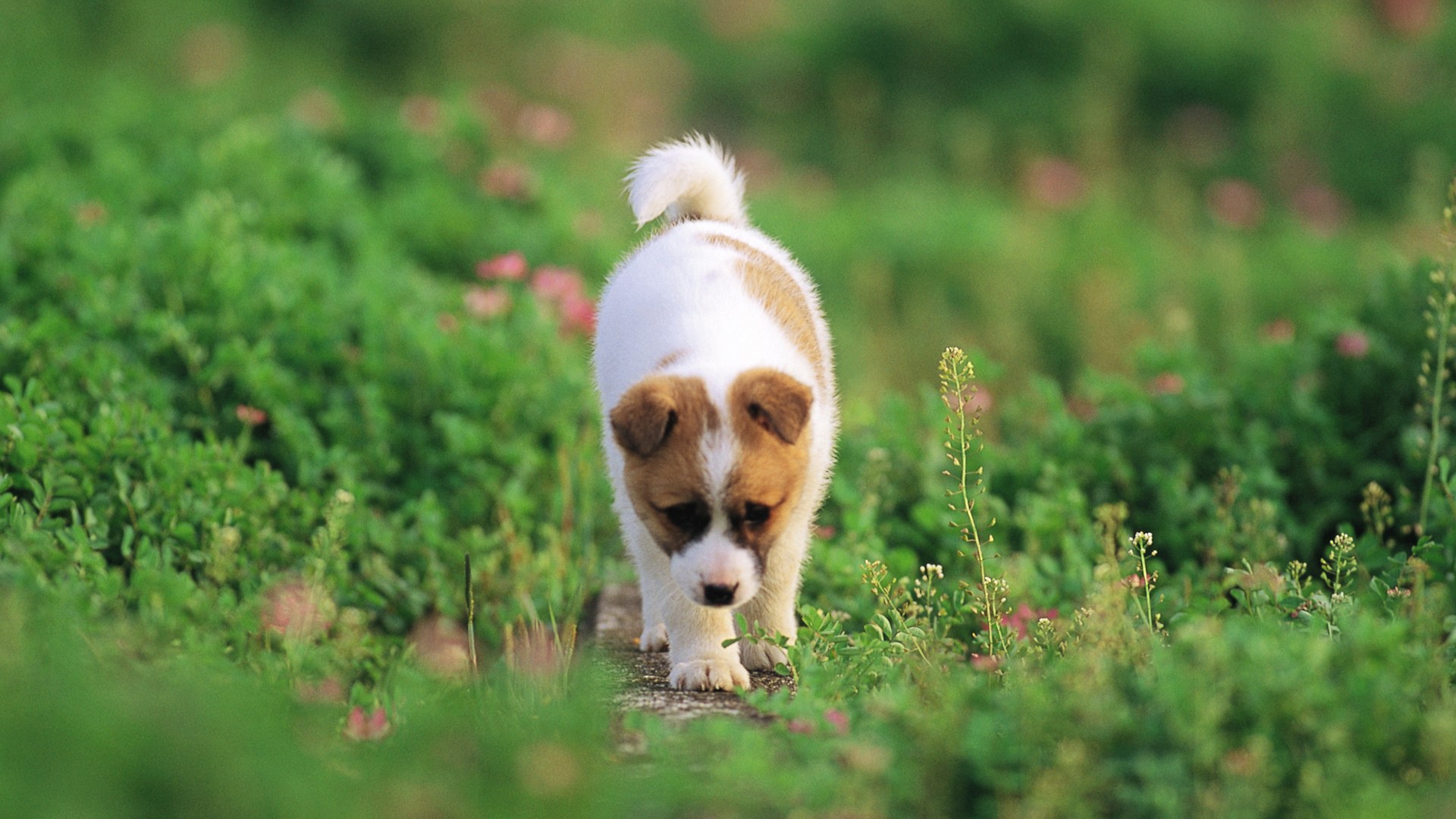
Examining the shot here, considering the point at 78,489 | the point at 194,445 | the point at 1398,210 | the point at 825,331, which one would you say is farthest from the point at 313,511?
the point at 1398,210

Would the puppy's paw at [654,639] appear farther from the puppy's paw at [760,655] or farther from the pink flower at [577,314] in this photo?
the pink flower at [577,314]

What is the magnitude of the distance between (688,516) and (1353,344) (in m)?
3.01

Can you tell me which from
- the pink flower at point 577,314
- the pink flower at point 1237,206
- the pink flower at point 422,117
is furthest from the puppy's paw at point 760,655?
the pink flower at point 1237,206

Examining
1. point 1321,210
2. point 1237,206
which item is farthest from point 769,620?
point 1321,210

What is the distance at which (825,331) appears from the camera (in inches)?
182

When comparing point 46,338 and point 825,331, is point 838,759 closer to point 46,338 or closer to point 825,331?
point 825,331

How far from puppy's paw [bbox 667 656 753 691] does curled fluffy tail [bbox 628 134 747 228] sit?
1.33 m

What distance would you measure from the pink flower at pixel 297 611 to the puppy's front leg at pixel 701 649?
91 centimetres

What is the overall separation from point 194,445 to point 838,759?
2.56m

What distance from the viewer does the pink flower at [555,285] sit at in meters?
6.34

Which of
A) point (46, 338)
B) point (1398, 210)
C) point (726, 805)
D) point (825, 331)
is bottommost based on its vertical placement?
point (726, 805)

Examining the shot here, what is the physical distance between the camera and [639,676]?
3926 millimetres

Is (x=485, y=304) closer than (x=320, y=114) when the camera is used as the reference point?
Yes

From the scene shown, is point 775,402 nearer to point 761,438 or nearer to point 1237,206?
point 761,438
